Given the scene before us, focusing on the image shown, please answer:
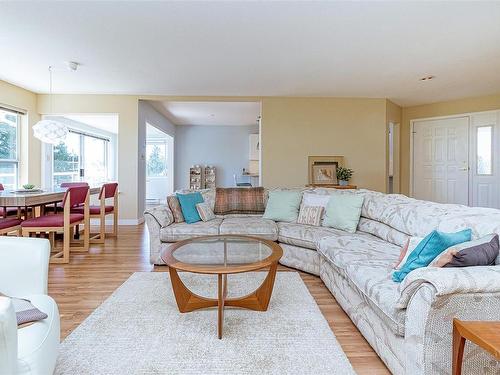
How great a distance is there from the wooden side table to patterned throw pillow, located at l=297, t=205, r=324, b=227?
222cm

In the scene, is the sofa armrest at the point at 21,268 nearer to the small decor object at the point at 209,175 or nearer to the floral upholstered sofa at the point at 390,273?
the floral upholstered sofa at the point at 390,273

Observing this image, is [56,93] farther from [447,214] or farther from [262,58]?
[447,214]

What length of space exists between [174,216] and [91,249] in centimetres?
141

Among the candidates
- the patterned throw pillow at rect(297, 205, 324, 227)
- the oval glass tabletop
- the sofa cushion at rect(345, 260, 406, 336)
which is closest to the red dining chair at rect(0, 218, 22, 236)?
the oval glass tabletop

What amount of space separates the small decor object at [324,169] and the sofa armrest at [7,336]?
5.34 m

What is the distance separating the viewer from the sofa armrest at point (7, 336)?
2.51ft

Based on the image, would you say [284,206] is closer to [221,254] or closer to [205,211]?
[205,211]

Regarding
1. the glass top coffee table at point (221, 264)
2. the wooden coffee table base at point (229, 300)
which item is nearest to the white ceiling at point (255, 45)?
the glass top coffee table at point (221, 264)

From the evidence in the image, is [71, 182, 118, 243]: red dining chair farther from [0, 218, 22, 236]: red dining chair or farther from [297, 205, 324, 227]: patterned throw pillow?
[297, 205, 324, 227]: patterned throw pillow

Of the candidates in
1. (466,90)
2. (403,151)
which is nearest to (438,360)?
(466,90)

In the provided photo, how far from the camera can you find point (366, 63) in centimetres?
391

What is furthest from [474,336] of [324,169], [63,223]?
[324,169]

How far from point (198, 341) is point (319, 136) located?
15.6ft

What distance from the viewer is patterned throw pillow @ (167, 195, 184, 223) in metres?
3.50
